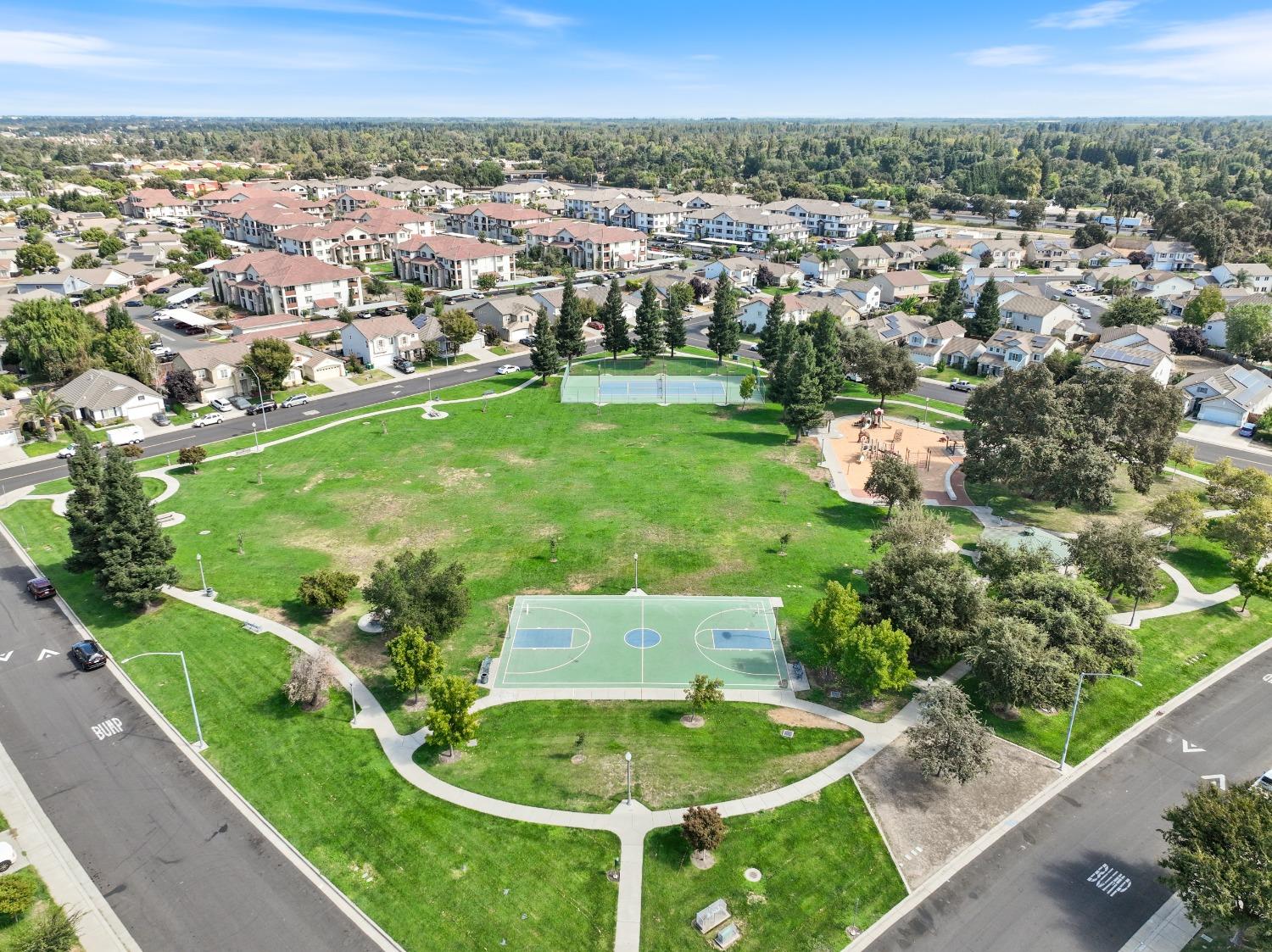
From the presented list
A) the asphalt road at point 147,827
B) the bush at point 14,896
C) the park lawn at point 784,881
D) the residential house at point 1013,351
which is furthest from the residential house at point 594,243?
the bush at point 14,896

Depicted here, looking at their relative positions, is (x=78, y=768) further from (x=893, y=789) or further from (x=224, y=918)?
(x=893, y=789)

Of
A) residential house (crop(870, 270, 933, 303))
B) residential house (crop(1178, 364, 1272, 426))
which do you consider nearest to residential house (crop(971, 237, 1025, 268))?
residential house (crop(870, 270, 933, 303))

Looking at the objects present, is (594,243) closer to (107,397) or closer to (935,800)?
(107,397)

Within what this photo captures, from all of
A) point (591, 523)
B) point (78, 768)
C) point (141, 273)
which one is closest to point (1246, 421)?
point (591, 523)

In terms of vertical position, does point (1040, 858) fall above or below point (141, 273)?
below

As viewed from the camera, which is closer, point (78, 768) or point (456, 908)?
point (456, 908)

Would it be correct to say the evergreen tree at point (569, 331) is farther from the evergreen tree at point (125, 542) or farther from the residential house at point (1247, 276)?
the residential house at point (1247, 276)

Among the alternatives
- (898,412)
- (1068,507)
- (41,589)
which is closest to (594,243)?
(898,412)
